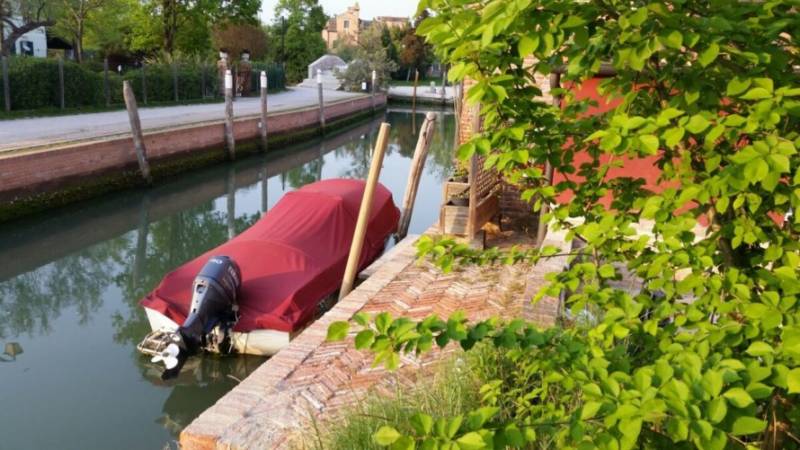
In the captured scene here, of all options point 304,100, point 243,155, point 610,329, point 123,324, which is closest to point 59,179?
point 123,324

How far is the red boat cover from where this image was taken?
6.59m

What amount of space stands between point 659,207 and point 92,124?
1699 centimetres

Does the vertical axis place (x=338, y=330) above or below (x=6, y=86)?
→ below

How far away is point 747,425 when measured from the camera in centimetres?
129

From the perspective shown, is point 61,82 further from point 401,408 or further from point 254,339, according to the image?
point 401,408

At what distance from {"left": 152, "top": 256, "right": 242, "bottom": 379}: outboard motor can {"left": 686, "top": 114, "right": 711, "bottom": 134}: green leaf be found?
5.27 m

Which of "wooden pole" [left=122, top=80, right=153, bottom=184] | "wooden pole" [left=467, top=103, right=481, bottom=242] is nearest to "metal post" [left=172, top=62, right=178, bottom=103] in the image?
"wooden pole" [left=122, top=80, right=153, bottom=184]

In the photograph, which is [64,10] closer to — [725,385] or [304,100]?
[304,100]

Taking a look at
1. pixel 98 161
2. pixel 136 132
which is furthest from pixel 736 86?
pixel 136 132

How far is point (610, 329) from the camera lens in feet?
6.20

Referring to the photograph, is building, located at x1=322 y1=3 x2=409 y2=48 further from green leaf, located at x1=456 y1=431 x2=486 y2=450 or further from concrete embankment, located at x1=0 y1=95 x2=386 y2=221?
green leaf, located at x1=456 y1=431 x2=486 y2=450

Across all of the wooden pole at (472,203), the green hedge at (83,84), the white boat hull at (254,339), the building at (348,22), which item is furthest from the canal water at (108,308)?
the building at (348,22)

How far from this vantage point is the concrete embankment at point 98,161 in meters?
11.4

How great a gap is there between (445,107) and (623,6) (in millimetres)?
42064
